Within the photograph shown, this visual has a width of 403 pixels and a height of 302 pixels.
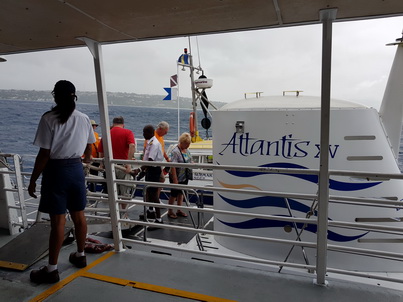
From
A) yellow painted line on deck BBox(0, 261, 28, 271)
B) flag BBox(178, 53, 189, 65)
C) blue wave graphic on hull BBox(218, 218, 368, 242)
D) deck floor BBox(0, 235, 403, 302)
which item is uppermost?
flag BBox(178, 53, 189, 65)

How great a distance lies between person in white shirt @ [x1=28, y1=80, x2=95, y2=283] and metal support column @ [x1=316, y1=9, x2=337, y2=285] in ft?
6.13

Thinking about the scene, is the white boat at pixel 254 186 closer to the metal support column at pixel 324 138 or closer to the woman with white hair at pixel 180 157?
the metal support column at pixel 324 138

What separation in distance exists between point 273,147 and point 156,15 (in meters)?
2.30

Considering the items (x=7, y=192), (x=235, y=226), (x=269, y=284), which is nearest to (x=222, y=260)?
(x=235, y=226)

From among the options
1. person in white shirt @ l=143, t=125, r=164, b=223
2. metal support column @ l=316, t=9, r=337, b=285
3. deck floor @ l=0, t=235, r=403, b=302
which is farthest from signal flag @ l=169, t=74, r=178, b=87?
metal support column @ l=316, t=9, r=337, b=285

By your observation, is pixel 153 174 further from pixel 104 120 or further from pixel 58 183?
pixel 58 183

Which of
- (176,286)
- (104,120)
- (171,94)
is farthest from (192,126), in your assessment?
(176,286)

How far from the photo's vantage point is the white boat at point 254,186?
84.2 inches

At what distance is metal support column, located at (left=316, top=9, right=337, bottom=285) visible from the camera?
2107 millimetres

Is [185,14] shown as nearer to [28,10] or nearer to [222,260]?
[28,10]

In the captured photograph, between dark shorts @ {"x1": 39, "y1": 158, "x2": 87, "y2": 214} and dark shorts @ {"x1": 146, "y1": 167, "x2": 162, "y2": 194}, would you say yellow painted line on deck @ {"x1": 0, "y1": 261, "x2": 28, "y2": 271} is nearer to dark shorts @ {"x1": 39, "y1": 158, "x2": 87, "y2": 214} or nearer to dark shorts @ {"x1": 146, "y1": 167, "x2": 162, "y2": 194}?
dark shorts @ {"x1": 39, "y1": 158, "x2": 87, "y2": 214}

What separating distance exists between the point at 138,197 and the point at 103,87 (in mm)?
7424

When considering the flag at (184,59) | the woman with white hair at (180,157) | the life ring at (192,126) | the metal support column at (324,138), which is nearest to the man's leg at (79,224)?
the metal support column at (324,138)

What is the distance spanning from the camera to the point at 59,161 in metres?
2.34
